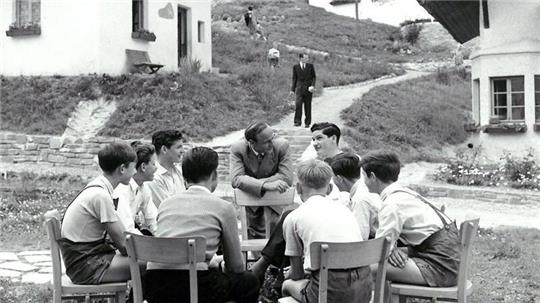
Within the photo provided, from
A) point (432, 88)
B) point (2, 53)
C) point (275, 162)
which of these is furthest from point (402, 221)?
point (432, 88)

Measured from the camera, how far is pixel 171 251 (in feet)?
12.4

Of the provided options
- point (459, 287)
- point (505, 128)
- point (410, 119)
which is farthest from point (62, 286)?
point (410, 119)

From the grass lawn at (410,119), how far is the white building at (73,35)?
264 inches

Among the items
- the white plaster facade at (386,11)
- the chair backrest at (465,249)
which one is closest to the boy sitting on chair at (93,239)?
the chair backrest at (465,249)

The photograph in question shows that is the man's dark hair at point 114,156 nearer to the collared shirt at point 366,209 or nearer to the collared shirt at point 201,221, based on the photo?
the collared shirt at point 201,221

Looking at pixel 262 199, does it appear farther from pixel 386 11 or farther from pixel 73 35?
pixel 386 11

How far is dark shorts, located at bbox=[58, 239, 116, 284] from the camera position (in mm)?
4359

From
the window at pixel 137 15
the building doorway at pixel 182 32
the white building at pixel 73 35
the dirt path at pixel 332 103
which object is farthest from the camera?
the building doorway at pixel 182 32

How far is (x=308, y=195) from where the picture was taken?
4.18 m

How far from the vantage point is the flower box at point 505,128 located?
616 inches

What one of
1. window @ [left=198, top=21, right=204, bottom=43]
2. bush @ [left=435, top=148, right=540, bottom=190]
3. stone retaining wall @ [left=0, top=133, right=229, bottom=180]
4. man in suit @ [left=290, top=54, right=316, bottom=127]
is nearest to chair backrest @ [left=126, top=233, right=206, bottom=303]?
bush @ [left=435, top=148, right=540, bottom=190]

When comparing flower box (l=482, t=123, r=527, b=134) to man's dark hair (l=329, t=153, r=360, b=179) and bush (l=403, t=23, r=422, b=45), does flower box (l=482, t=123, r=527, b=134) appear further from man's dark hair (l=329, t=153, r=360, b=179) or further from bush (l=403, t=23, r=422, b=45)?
bush (l=403, t=23, r=422, b=45)

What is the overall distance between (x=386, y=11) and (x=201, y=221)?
4079 cm

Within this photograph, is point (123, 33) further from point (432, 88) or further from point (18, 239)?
point (432, 88)
